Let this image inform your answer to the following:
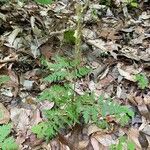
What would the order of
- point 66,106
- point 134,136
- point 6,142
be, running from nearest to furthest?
point 6,142 < point 66,106 < point 134,136

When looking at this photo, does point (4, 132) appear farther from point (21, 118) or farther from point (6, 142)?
point (21, 118)

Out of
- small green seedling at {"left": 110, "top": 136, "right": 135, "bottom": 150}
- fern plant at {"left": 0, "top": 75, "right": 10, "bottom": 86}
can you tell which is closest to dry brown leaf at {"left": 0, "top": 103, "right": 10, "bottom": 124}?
fern plant at {"left": 0, "top": 75, "right": 10, "bottom": 86}

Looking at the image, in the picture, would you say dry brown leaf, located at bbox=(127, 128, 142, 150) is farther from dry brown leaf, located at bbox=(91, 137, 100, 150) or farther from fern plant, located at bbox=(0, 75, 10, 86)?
fern plant, located at bbox=(0, 75, 10, 86)

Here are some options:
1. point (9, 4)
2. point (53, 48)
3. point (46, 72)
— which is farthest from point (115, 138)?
point (9, 4)

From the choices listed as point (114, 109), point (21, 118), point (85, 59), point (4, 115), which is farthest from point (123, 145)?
point (85, 59)

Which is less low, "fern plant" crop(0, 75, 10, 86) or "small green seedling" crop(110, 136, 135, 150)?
"fern plant" crop(0, 75, 10, 86)

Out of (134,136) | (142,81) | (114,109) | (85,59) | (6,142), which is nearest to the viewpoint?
(6,142)

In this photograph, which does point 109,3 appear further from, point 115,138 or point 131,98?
point 115,138

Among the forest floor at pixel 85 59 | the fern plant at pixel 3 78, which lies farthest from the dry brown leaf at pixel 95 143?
the fern plant at pixel 3 78
